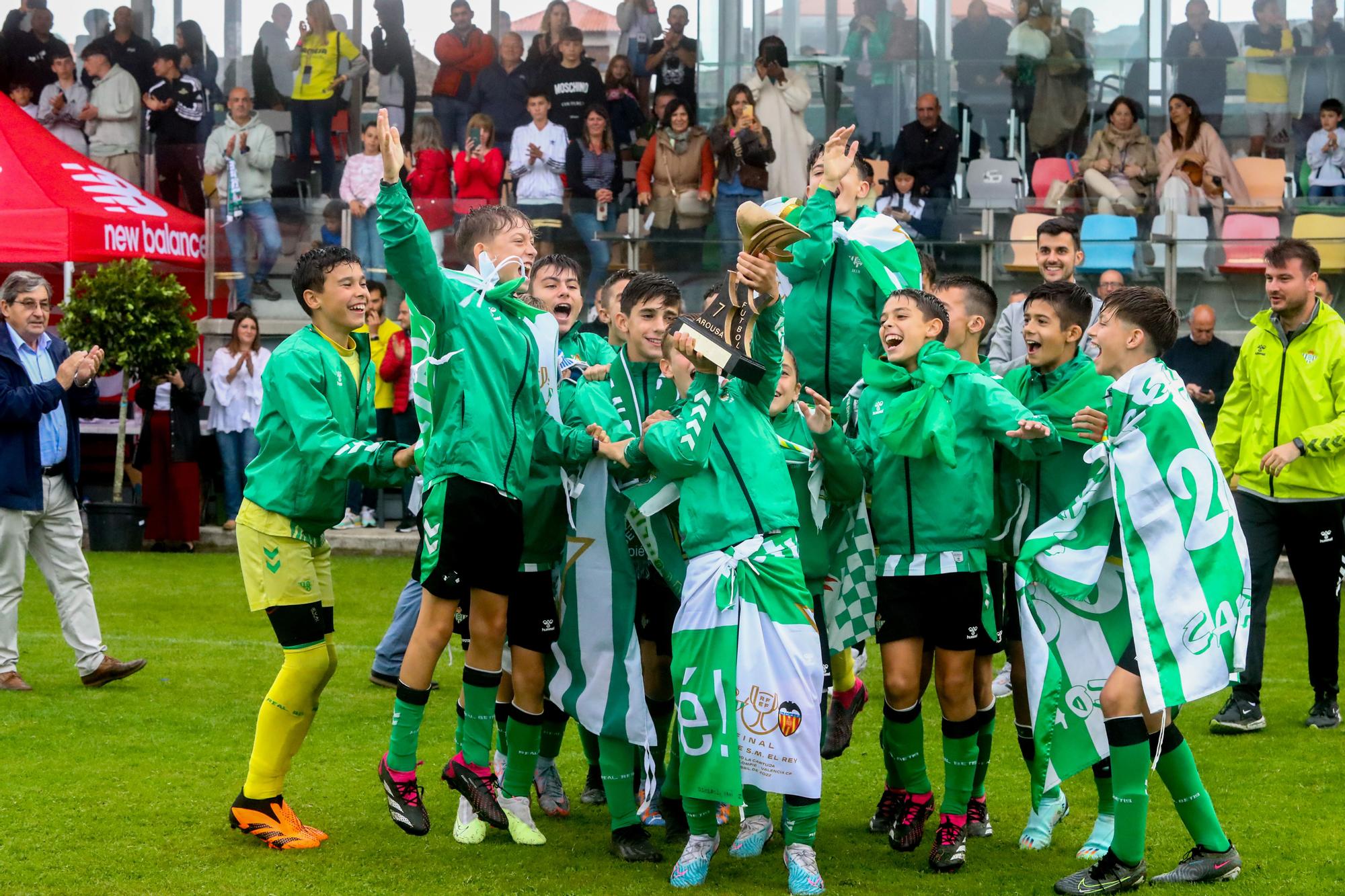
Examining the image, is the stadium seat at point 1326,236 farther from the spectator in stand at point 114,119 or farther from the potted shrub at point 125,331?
the spectator in stand at point 114,119

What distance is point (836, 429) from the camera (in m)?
5.11

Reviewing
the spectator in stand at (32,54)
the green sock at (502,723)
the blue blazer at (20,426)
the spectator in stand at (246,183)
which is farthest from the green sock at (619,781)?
the spectator in stand at (32,54)

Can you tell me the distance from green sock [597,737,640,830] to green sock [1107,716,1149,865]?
1.58 meters

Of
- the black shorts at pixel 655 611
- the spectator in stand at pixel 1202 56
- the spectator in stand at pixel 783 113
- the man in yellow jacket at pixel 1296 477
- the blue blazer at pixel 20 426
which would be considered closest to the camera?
the black shorts at pixel 655 611

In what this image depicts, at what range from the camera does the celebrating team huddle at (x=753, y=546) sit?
4621mm

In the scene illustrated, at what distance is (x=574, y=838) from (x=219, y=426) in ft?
29.0

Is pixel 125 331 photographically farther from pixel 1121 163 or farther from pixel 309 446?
pixel 1121 163

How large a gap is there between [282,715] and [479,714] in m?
0.69

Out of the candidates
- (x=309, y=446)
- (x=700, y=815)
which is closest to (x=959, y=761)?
(x=700, y=815)

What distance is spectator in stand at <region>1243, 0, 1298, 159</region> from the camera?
44.7 ft

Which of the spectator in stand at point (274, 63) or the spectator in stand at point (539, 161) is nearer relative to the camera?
the spectator in stand at point (539, 161)

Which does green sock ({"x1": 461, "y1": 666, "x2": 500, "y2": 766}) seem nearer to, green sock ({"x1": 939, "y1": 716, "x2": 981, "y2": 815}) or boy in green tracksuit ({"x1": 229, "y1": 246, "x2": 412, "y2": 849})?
boy in green tracksuit ({"x1": 229, "y1": 246, "x2": 412, "y2": 849})

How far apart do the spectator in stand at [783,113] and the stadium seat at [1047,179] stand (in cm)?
204

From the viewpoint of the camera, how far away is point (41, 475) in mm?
7695
